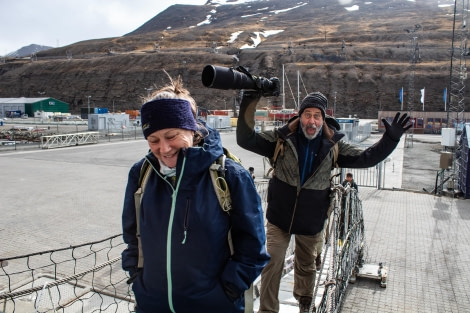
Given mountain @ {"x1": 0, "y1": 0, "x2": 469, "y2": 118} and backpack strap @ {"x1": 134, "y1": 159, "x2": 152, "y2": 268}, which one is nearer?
backpack strap @ {"x1": 134, "y1": 159, "x2": 152, "y2": 268}

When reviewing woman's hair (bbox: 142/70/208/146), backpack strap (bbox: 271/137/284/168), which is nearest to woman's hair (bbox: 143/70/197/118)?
woman's hair (bbox: 142/70/208/146)

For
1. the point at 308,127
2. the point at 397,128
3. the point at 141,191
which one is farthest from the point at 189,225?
the point at 397,128

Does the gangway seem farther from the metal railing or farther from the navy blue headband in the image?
the navy blue headband

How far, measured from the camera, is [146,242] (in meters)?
2.13

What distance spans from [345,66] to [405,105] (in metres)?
13.5

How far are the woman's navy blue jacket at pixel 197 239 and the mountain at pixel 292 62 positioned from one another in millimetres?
41471

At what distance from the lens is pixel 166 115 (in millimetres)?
2088

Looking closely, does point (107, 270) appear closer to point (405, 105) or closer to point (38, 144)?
point (38, 144)

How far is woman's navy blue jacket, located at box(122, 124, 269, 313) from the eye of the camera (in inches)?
79.0

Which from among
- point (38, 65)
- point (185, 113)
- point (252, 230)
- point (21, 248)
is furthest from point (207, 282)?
point (38, 65)

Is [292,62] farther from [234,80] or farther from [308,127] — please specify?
[234,80]

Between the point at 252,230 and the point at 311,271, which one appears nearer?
the point at 252,230

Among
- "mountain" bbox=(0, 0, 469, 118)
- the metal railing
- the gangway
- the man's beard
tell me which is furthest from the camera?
"mountain" bbox=(0, 0, 469, 118)

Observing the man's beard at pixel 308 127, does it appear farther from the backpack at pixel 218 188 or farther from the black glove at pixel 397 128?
the backpack at pixel 218 188
